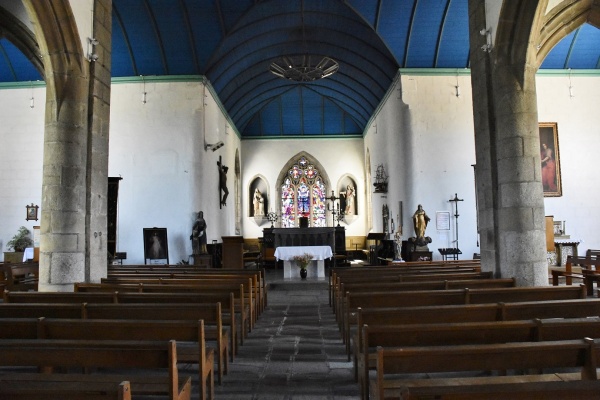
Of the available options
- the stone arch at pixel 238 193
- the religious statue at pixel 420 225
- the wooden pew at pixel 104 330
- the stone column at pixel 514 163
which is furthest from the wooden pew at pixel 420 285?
the stone arch at pixel 238 193

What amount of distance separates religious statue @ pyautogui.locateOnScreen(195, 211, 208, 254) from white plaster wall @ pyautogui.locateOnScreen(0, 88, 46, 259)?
4.58 meters

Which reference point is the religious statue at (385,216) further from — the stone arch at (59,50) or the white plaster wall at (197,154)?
the stone arch at (59,50)

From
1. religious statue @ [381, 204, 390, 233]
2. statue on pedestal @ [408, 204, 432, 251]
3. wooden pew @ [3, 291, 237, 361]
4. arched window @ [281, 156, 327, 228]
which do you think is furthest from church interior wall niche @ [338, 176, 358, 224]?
wooden pew @ [3, 291, 237, 361]

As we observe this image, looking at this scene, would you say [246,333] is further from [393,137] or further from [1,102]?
[1,102]

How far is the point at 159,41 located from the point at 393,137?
7.49 meters

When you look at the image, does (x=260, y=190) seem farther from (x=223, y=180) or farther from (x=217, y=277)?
(x=217, y=277)

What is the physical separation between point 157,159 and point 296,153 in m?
9.65

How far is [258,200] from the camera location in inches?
883

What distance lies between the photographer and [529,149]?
636 cm

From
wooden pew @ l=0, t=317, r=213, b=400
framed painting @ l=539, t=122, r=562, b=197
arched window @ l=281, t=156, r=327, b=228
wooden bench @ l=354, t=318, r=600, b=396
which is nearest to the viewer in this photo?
wooden bench @ l=354, t=318, r=600, b=396

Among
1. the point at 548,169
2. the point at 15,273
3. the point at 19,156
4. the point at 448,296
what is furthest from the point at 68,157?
the point at 548,169

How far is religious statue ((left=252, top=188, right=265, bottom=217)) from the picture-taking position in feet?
73.4

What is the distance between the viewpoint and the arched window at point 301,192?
22812mm

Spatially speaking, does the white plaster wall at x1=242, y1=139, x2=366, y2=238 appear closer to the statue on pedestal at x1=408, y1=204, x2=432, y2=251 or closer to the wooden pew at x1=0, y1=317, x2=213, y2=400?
the statue on pedestal at x1=408, y1=204, x2=432, y2=251
